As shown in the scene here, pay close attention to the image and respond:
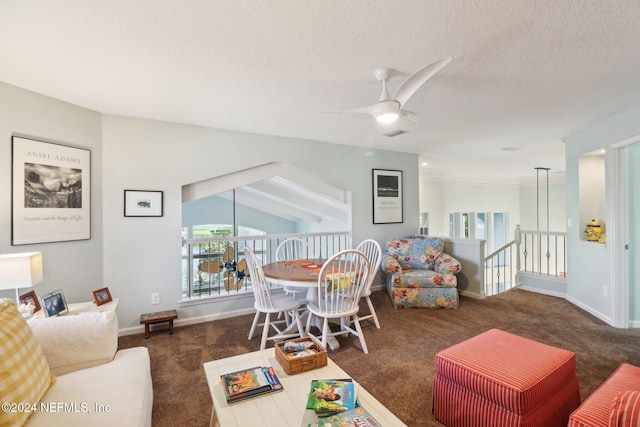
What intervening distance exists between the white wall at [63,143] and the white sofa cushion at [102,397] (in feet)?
4.95

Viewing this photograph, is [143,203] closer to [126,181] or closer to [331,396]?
[126,181]

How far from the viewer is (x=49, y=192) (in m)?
2.65

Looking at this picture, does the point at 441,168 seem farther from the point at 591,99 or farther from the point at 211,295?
the point at 211,295

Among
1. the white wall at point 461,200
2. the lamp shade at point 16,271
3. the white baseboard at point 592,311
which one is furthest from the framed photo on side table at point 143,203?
the white wall at point 461,200

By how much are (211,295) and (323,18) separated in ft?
10.6

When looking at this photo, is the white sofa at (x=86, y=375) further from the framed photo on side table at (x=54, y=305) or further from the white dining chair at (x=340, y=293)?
the white dining chair at (x=340, y=293)

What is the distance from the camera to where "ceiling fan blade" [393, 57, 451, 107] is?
5.40 feet

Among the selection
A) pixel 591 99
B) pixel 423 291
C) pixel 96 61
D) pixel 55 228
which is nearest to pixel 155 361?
pixel 55 228

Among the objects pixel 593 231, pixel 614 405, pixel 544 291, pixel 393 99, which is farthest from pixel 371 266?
pixel 544 291

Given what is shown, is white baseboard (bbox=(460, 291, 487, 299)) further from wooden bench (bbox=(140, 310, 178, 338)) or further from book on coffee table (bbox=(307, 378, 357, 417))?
wooden bench (bbox=(140, 310, 178, 338))

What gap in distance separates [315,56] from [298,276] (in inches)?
69.5

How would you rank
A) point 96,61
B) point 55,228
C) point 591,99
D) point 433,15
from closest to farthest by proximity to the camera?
point 433,15, point 96,61, point 55,228, point 591,99

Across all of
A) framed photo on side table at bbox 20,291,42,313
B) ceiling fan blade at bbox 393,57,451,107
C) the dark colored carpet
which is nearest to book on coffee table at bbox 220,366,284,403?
the dark colored carpet

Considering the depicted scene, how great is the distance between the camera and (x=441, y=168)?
709cm
